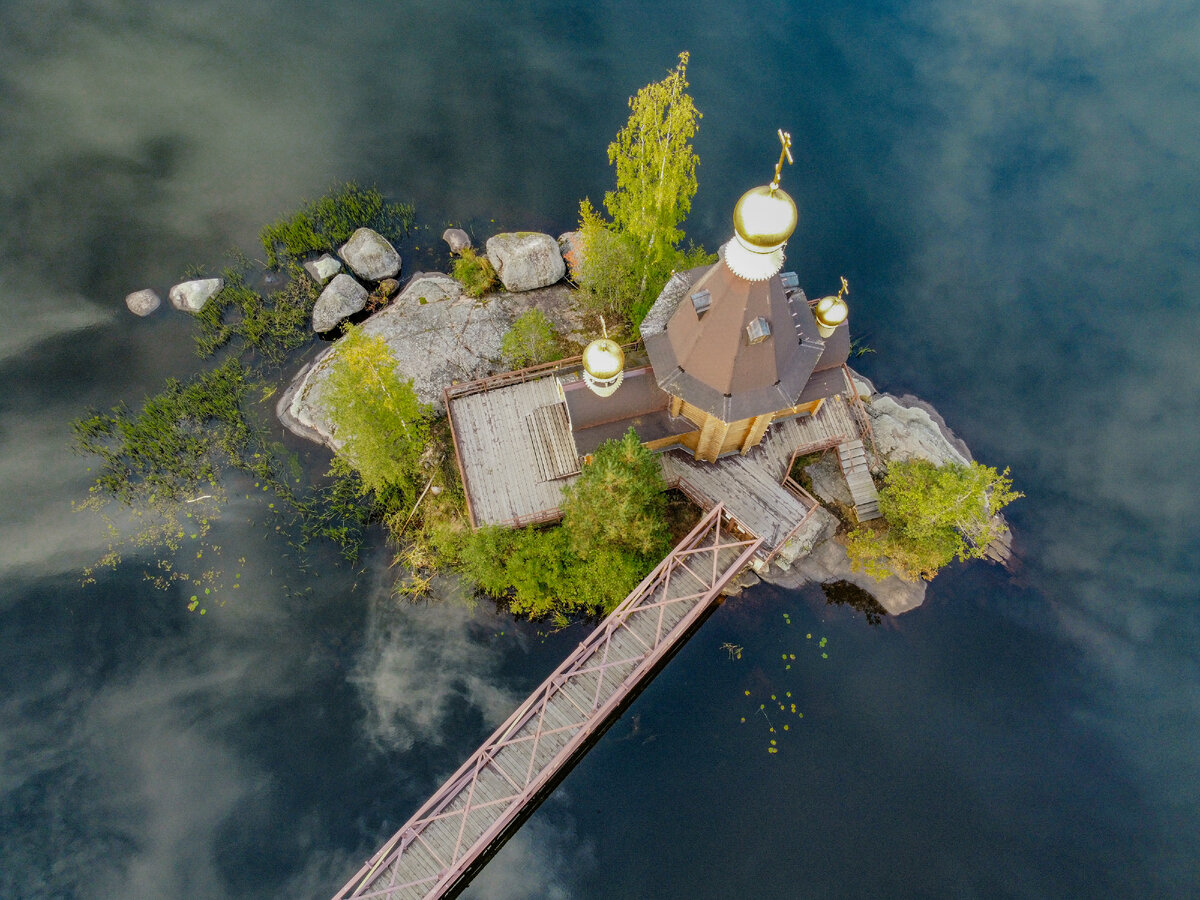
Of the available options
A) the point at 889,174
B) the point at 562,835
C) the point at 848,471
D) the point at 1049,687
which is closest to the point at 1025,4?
the point at 889,174

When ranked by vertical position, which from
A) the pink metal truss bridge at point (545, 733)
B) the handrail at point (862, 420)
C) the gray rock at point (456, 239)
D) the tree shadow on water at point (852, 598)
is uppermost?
the handrail at point (862, 420)

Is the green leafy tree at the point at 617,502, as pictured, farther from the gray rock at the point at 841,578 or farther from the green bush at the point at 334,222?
the green bush at the point at 334,222

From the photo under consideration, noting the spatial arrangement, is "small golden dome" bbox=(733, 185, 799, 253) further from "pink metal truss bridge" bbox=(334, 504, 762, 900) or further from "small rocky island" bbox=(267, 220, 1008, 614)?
"pink metal truss bridge" bbox=(334, 504, 762, 900)

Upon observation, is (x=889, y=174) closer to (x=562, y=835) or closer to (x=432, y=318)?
(x=432, y=318)

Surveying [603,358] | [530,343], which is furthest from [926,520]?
[530,343]

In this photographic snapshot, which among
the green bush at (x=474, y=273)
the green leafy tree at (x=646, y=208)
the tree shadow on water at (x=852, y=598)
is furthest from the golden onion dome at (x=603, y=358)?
the tree shadow on water at (x=852, y=598)

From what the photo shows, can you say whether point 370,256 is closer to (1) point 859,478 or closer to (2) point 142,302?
(2) point 142,302
